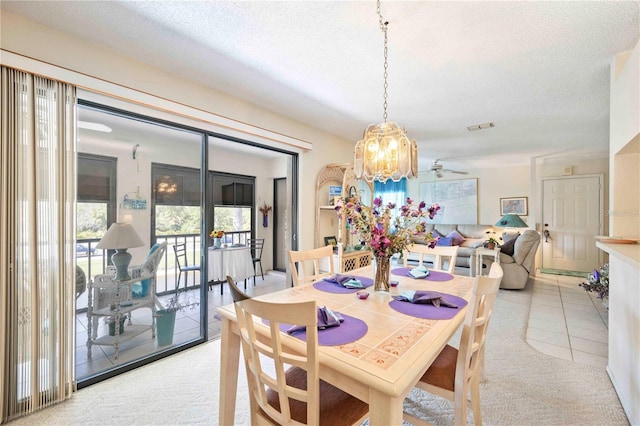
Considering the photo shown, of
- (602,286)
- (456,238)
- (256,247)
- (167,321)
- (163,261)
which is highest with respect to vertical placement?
(163,261)

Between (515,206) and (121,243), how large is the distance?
23.6 ft

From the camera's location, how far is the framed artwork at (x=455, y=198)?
22.2 feet

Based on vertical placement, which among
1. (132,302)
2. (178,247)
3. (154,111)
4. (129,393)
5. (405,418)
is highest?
(154,111)

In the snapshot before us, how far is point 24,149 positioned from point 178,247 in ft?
4.46

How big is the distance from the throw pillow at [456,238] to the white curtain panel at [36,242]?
6.20m

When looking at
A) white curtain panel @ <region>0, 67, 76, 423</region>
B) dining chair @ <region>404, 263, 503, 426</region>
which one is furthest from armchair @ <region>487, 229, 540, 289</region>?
white curtain panel @ <region>0, 67, 76, 423</region>

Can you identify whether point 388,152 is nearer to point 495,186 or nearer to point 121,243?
point 121,243

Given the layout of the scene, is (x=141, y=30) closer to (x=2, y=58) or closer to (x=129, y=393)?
(x=2, y=58)

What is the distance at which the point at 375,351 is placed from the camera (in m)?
1.04

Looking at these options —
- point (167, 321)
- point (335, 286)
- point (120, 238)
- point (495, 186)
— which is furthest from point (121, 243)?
point (495, 186)

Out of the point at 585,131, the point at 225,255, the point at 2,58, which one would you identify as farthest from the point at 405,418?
the point at 585,131

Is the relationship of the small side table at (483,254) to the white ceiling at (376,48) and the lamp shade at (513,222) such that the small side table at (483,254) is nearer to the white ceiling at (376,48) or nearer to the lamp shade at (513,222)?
the lamp shade at (513,222)

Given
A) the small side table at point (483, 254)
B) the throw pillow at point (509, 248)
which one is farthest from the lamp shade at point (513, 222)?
the small side table at point (483, 254)

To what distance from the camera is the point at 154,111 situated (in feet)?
7.32
